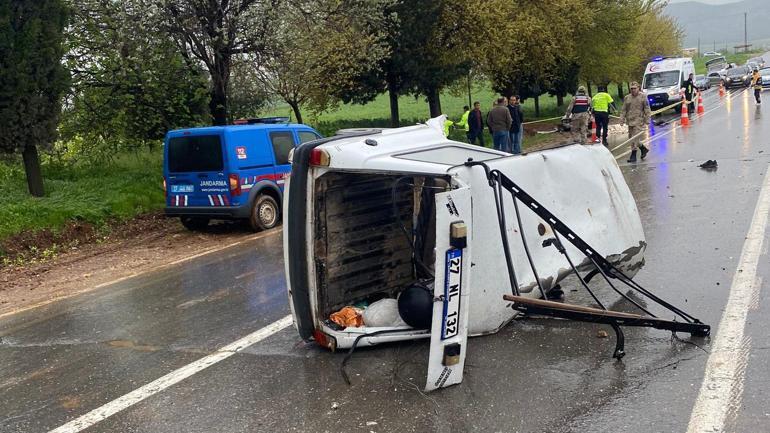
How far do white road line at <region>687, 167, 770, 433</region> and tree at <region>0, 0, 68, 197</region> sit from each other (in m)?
11.5

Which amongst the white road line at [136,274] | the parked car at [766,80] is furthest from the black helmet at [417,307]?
the parked car at [766,80]

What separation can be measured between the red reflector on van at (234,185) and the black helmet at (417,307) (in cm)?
710

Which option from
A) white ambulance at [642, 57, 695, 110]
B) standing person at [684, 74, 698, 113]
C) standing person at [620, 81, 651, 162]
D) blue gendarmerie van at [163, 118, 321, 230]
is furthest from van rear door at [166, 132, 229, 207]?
standing person at [684, 74, 698, 113]

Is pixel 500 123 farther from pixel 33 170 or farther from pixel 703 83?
pixel 703 83

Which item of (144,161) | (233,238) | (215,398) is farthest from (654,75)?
(215,398)

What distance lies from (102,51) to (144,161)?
3.01 metres

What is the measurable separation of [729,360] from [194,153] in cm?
947

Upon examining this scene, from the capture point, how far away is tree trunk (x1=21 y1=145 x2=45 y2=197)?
13375 mm

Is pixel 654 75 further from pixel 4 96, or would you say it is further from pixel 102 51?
pixel 4 96

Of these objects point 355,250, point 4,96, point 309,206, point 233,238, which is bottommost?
point 233,238

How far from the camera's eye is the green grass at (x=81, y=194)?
12.7 meters

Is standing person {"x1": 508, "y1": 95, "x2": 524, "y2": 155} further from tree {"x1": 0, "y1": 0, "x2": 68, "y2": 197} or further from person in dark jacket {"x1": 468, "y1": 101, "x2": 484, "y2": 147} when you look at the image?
tree {"x1": 0, "y1": 0, "x2": 68, "y2": 197}

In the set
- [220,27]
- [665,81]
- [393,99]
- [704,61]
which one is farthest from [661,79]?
[704,61]

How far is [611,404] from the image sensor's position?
4.48m
